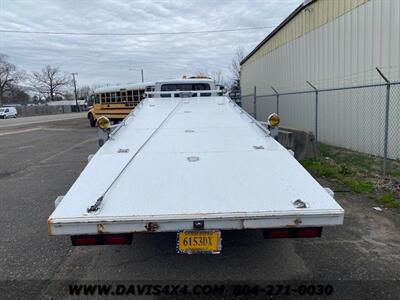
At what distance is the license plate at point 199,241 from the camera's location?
9.16 ft

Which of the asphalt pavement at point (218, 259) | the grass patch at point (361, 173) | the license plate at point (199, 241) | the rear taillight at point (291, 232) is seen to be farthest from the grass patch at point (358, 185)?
the license plate at point (199, 241)

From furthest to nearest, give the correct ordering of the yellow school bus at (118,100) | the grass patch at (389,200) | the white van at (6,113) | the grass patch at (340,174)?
1. the white van at (6,113)
2. the yellow school bus at (118,100)
3. the grass patch at (340,174)
4. the grass patch at (389,200)

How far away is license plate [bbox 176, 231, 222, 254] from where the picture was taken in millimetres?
2791

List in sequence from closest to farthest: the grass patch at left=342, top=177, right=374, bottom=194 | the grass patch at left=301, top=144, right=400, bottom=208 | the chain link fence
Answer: the grass patch at left=301, top=144, right=400, bottom=208 → the grass patch at left=342, top=177, right=374, bottom=194 → the chain link fence

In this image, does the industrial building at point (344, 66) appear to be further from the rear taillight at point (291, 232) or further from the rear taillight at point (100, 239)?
the rear taillight at point (100, 239)

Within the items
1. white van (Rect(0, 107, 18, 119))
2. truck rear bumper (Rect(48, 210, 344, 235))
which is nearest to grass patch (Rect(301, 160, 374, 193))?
truck rear bumper (Rect(48, 210, 344, 235))

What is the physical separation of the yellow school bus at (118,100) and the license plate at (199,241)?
1981 centimetres

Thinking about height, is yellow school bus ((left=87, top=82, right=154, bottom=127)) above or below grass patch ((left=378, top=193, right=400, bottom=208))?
above

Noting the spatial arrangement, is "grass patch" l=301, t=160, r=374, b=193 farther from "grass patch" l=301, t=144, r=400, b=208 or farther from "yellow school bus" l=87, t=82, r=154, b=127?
"yellow school bus" l=87, t=82, r=154, b=127

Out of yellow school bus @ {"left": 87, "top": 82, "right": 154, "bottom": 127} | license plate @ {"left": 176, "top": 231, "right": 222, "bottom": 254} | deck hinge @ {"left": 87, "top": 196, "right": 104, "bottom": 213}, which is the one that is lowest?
license plate @ {"left": 176, "top": 231, "right": 222, "bottom": 254}

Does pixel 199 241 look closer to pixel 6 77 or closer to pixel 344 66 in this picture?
pixel 344 66

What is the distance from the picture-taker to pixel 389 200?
537cm

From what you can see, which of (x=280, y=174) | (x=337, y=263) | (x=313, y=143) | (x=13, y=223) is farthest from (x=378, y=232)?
(x=13, y=223)

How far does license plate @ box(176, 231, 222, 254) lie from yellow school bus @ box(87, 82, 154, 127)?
19.8 meters
